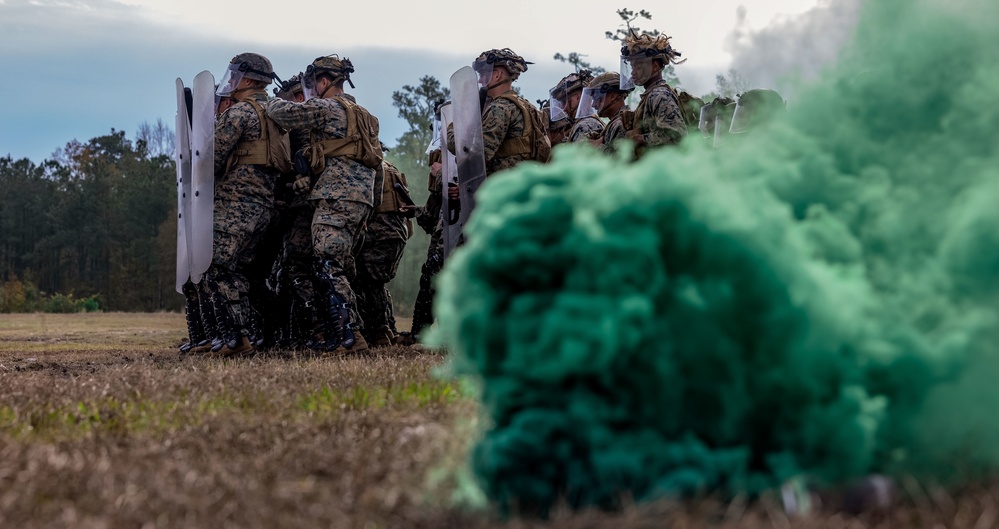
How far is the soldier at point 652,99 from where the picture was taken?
8781 mm

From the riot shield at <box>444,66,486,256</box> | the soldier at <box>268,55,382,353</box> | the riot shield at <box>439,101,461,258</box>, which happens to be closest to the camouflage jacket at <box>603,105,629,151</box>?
the riot shield at <box>444,66,486,256</box>

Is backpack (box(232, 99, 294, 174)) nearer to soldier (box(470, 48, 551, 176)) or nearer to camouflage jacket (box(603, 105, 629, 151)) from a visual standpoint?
Result: soldier (box(470, 48, 551, 176))

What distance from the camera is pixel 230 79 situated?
10.3m

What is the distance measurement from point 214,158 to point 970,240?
773 cm

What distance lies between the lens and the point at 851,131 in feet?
11.8

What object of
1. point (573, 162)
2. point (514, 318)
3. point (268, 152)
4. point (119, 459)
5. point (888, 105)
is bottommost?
point (119, 459)

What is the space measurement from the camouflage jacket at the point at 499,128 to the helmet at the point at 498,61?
32 centimetres

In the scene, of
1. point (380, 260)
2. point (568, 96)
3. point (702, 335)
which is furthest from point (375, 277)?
point (702, 335)

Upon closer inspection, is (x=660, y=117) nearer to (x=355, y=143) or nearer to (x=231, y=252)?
(x=355, y=143)

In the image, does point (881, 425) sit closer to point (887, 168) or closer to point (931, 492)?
point (931, 492)

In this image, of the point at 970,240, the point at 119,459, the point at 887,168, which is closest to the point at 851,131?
the point at 887,168

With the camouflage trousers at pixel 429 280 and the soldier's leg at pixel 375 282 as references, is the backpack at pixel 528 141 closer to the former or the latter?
the camouflage trousers at pixel 429 280

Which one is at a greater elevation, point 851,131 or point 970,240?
point 851,131

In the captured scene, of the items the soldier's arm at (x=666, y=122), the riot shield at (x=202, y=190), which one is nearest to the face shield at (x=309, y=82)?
the riot shield at (x=202, y=190)
